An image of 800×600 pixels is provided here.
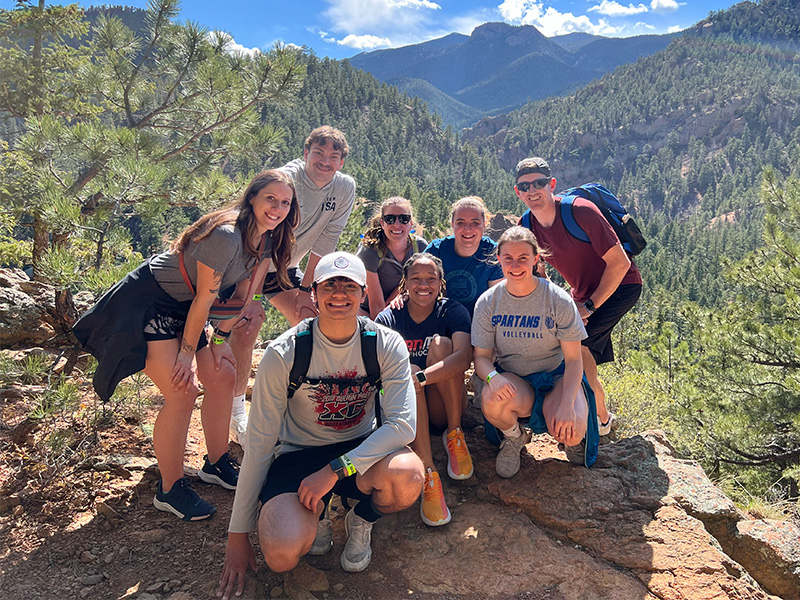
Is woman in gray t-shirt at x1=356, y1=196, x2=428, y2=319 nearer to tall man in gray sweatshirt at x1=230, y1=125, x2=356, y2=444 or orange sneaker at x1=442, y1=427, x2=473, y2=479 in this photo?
tall man in gray sweatshirt at x1=230, y1=125, x2=356, y2=444

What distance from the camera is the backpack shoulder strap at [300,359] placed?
213cm

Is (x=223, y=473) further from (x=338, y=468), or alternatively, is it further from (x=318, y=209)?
(x=318, y=209)

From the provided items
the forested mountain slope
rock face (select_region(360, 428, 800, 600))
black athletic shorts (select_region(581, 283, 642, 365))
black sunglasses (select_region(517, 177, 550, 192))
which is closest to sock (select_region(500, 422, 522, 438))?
rock face (select_region(360, 428, 800, 600))

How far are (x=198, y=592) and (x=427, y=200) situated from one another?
55179 millimetres

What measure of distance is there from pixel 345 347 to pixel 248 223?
2.53ft

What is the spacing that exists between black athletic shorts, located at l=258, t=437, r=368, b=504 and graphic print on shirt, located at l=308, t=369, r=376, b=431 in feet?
Result: 0.32

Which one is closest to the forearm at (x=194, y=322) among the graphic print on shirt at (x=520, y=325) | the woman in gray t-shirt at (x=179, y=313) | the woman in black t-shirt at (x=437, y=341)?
the woman in gray t-shirt at (x=179, y=313)

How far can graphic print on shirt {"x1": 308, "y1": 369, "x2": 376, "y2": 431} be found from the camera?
2.22m

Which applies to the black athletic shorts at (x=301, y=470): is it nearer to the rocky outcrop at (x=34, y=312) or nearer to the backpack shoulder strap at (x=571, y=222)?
the backpack shoulder strap at (x=571, y=222)

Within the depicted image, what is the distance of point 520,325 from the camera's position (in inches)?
110

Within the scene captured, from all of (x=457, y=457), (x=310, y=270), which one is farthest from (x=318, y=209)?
(x=457, y=457)

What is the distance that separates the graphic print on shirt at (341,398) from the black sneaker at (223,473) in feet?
2.86

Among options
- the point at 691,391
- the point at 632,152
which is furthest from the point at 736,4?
the point at 691,391

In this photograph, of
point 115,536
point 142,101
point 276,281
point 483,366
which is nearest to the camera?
point 115,536
